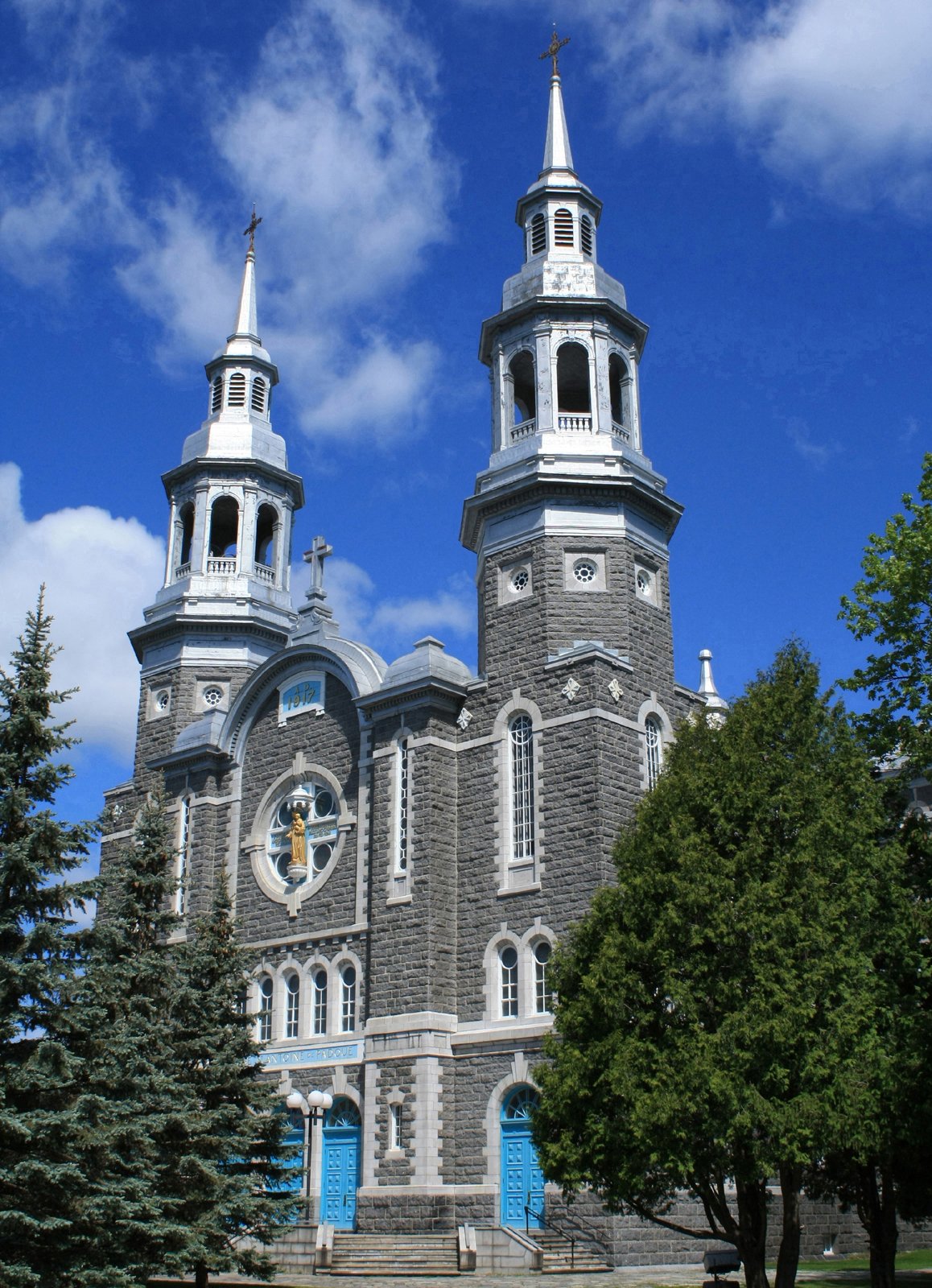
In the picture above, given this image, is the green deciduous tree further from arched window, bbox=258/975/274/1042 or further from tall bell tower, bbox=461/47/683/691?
arched window, bbox=258/975/274/1042

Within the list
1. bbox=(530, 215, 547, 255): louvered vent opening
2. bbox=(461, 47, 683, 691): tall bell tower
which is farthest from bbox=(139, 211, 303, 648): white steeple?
bbox=(530, 215, 547, 255): louvered vent opening

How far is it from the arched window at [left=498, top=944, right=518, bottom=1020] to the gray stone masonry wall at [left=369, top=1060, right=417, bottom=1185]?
2.27 metres

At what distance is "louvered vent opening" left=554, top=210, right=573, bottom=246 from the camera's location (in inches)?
1412

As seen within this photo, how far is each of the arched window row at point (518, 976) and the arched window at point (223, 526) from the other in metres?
17.3

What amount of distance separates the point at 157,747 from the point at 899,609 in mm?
22967

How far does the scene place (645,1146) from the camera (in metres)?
17.5

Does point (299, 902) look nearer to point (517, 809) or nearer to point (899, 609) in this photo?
point (517, 809)

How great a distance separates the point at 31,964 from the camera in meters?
16.1

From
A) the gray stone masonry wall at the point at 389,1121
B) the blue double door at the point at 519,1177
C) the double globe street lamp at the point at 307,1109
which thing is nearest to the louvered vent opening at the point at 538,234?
the gray stone masonry wall at the point at 389,1121

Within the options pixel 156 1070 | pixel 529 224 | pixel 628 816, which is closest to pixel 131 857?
pixel 156 1070

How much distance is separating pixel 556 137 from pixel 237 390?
12.5 m

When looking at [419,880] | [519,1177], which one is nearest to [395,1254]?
[519,1177]

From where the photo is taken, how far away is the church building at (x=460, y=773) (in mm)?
27500

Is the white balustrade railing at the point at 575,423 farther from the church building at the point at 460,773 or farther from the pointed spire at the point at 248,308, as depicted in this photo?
the pointed spire at the point at 248,308
